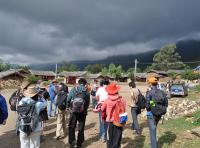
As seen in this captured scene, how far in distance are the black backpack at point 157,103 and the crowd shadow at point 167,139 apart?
1622mm

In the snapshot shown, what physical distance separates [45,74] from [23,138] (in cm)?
9366

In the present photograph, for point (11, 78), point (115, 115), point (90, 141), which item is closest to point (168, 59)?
point (11, 78)

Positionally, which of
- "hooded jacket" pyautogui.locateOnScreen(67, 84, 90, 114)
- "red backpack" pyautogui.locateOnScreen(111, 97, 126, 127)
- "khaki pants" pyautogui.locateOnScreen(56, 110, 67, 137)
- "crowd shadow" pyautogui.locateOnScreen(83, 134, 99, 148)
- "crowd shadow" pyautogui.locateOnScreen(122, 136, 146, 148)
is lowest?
"crowd shadow" pyautogui.locateOnScreen(122, 136, 146, 148)

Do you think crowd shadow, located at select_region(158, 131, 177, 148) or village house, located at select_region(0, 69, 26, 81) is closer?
crowd shadow, located at select_region(158, 131, 177, 148)

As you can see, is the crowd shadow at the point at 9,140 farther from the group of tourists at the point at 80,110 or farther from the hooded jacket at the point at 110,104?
the hooded jacket at the point at 110,104

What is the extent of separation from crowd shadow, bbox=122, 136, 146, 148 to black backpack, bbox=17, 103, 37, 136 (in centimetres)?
348

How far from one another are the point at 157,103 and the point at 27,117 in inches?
126

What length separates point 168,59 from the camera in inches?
4604

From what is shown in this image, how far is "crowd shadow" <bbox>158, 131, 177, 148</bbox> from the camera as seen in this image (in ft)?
28.4

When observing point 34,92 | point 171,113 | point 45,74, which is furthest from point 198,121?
point 45,74

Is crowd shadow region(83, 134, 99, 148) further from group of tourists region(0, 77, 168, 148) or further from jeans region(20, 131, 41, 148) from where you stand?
jeans region(20, 131, 41, 148)

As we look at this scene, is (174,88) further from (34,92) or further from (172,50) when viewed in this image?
(172,50)

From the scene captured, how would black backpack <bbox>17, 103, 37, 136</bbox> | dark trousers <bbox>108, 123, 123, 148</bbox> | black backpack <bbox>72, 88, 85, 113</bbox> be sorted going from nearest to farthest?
black backpack <bbox>17, 103, 37, 136</bbox>
dark trousers <bbox>108, 123, 123, 148</bbox>
black backpack <bbox>72, 88, 85, 113</bbox>

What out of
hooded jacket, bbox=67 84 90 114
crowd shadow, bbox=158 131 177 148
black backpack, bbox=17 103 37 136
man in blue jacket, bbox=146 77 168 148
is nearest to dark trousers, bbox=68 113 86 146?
hooded jacket, bbox=67 84 90 114
